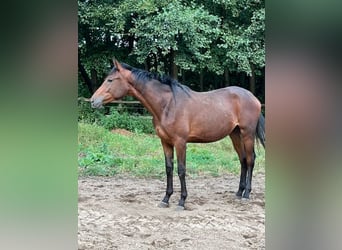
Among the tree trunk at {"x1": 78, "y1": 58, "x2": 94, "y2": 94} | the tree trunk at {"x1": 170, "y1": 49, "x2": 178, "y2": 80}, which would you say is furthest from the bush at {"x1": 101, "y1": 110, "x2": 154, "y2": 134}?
the tree trunk at {"x1": 78, "y1": 58, "x2": 94, "y2": 94}

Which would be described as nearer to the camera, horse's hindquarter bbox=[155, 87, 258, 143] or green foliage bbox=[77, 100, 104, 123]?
horse's hindquarter bbox=[155, 87, 258, 143]

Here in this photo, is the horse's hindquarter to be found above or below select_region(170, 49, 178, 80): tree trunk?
below

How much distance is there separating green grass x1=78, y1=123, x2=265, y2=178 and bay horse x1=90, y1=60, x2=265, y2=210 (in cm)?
112

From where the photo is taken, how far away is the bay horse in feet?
11.4

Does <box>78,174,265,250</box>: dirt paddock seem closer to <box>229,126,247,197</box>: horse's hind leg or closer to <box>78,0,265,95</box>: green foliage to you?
<box>229,126,247,197</box>: horse's hind leg

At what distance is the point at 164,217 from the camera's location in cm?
311

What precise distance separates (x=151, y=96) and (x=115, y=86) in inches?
12.9
